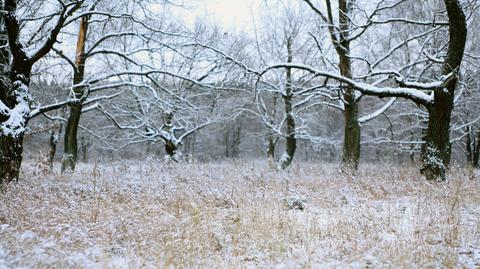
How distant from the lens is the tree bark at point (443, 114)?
27.9ft

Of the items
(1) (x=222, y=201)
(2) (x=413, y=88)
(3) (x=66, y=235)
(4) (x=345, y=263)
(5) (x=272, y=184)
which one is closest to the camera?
(4) (x=345, y=263)

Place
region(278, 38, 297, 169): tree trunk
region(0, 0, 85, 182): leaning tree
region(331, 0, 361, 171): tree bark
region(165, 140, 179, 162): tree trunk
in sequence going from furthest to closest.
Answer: region(165, 140, 179, 162): tree trunk, region(278, 38, 297, 169): tree trunk, region(331, 0, 361, 171): tree bark, region(0, 0, 85, 182): leaning tree

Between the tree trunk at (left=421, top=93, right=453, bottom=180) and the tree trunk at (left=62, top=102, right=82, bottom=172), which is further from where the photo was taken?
the tree trunk at (left=62, top=102, right=82, bottom=172)

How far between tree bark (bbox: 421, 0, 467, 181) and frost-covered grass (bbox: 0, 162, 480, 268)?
1.45 m

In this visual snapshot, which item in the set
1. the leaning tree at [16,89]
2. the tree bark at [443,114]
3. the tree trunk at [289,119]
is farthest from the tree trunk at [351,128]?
the leaning tree at [16,89]

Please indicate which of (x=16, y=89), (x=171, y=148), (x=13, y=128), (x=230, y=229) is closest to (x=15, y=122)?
(x=13, y=128)

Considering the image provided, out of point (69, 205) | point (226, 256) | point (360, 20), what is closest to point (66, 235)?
point (69, 205)

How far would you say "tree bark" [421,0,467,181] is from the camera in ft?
27.9

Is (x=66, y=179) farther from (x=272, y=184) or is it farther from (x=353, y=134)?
(x=353, y=134)

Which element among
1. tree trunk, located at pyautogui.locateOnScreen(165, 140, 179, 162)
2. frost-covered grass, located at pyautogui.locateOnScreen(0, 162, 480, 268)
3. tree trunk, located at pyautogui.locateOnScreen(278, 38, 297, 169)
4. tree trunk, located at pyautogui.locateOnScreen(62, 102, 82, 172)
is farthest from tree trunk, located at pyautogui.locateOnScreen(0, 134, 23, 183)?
tree trunk, located at pyautogui.locateOnScreen(278, 38, 297, 169)

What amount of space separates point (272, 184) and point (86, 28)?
1019 centimetres

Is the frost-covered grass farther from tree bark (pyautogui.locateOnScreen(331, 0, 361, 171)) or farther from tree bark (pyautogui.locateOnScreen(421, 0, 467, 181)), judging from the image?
tree bark (pyautogui.locateOnScreen(331, 0, 361, 171))

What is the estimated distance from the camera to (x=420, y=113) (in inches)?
664

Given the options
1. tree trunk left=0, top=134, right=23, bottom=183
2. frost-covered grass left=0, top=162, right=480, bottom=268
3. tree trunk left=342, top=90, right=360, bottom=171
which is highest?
tree trunk left=342, top=90, right=360, bottom=171
